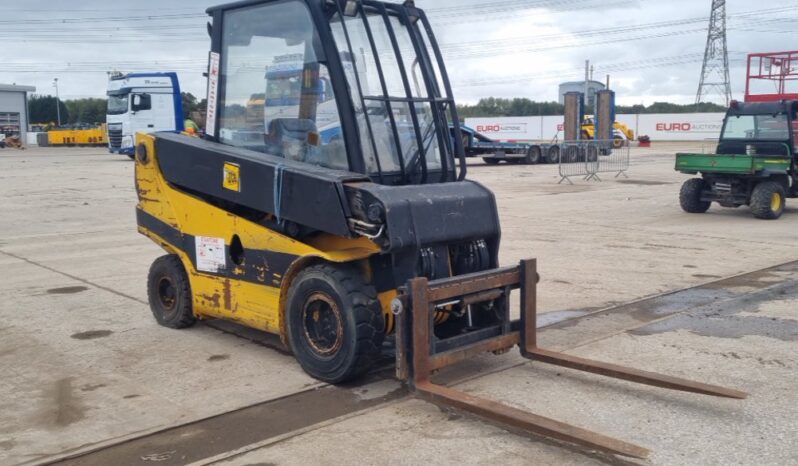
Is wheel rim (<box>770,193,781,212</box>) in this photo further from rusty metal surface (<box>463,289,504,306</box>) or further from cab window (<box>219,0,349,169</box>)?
cab window (<box>219,0,349,169</box>)

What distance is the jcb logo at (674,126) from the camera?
5588 cm

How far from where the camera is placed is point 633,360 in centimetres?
608

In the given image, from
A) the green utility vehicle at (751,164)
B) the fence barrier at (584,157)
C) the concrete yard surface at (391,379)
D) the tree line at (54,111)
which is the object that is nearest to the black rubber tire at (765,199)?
the green utility vehicle at (751,164)

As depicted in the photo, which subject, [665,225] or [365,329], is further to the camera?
[665,225]

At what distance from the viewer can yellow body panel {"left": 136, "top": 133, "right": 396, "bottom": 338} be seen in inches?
217

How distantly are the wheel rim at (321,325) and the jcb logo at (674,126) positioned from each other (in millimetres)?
55096

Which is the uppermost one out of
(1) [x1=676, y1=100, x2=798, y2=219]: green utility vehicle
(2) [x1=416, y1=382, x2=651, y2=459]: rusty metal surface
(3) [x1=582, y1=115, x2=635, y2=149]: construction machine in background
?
(3) [x1=582, y1=115, x2=635, y2=149]: construction machine in background

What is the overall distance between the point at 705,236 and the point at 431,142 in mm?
8356

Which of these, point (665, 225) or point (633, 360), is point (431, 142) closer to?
point (633, 360)

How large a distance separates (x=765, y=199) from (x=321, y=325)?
39.3 ft

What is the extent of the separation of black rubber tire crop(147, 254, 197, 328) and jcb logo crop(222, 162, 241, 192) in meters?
1.25

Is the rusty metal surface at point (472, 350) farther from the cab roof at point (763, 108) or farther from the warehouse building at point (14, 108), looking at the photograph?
the warehouse building at point (14, 108)

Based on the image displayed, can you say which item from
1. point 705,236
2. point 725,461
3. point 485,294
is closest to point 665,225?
point 705,236

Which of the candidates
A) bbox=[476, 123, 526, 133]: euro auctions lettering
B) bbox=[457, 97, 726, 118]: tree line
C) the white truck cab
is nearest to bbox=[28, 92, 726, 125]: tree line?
A: bbox=[457, 97, 726, 118]: tree line
